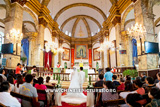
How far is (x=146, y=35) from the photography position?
290 inches

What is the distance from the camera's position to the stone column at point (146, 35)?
277 inches

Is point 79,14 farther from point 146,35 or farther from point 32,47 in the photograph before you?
point 146,35

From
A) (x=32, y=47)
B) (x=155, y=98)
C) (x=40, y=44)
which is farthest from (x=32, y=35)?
(x=155, y=98)

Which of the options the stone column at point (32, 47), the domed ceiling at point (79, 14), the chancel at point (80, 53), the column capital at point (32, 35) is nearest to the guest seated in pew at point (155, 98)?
the chancel at point (80, 53)

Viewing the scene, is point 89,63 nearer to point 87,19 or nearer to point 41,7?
point 87,19

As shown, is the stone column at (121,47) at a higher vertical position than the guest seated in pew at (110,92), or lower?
higher

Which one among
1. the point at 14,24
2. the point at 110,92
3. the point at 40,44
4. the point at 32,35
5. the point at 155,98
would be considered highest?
the point at 32,35

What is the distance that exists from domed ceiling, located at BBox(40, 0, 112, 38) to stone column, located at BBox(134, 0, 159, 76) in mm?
6556

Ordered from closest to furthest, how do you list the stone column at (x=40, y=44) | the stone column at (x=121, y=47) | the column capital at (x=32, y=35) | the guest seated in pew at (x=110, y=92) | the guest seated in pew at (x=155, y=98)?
the guest seated in pew at (x=155, y=98) < the guest seated in pew at (x=110, y=92) < the stone column at (x=121, y=47) < the stone column at (x=40, y=44) < the column capital at (x=32, y=35)

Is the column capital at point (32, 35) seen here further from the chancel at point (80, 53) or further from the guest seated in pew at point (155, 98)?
the guest seated in pew at point (155, 98)

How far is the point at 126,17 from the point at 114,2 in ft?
7.83

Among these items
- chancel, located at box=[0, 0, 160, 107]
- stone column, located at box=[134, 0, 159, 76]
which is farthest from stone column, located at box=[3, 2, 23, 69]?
stone column, located at box=[134, 0, 159, 76]

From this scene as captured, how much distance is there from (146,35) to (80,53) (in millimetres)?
15288

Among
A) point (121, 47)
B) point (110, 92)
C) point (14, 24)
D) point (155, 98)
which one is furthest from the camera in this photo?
point (121, 47)
